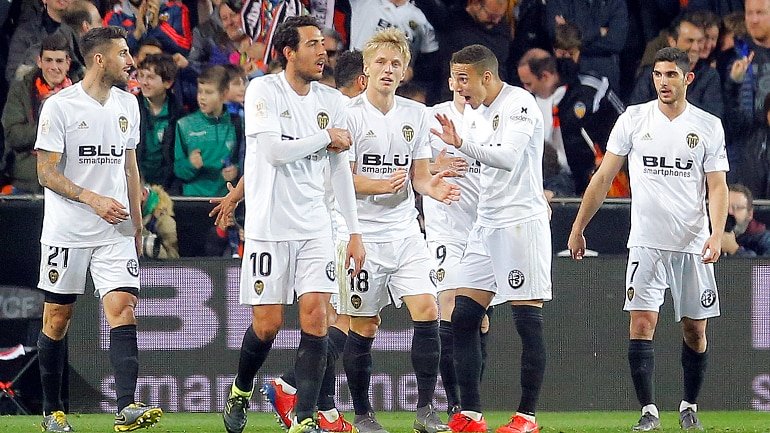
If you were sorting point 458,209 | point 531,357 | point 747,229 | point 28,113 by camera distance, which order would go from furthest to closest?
point 747,229, point 28,113, point 458,209, point 531,357

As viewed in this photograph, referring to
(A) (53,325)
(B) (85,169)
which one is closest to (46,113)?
(B) (85,169)

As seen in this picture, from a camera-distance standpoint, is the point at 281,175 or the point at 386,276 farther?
the point at 386,276

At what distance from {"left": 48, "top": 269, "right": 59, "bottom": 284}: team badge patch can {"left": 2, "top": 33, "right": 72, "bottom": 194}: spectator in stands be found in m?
2.67

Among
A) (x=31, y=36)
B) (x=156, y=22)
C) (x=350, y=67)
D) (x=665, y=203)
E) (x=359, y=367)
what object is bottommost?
(x=359, y=367)

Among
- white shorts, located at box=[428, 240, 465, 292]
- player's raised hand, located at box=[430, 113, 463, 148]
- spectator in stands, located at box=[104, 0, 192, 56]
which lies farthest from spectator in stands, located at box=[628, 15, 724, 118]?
player's raised hand, located at box=[430, 113, 463, 148]

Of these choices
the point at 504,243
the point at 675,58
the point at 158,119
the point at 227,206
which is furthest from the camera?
the point at 158,119

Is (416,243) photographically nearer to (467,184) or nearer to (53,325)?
(467,184)

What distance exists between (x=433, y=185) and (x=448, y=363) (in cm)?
137

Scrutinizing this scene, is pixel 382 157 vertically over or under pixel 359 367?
over

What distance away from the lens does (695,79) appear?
446 inches

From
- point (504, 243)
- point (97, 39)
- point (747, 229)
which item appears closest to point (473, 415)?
point (504, 243)

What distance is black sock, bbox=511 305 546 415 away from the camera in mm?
7352

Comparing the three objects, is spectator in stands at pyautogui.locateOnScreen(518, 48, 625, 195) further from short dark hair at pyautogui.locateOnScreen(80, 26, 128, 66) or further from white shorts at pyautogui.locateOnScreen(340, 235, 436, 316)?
short dark hair at pyautogui.locateOnScreen(80, 26, 128, 66)

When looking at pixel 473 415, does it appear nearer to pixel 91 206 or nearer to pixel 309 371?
pixel 309 371
